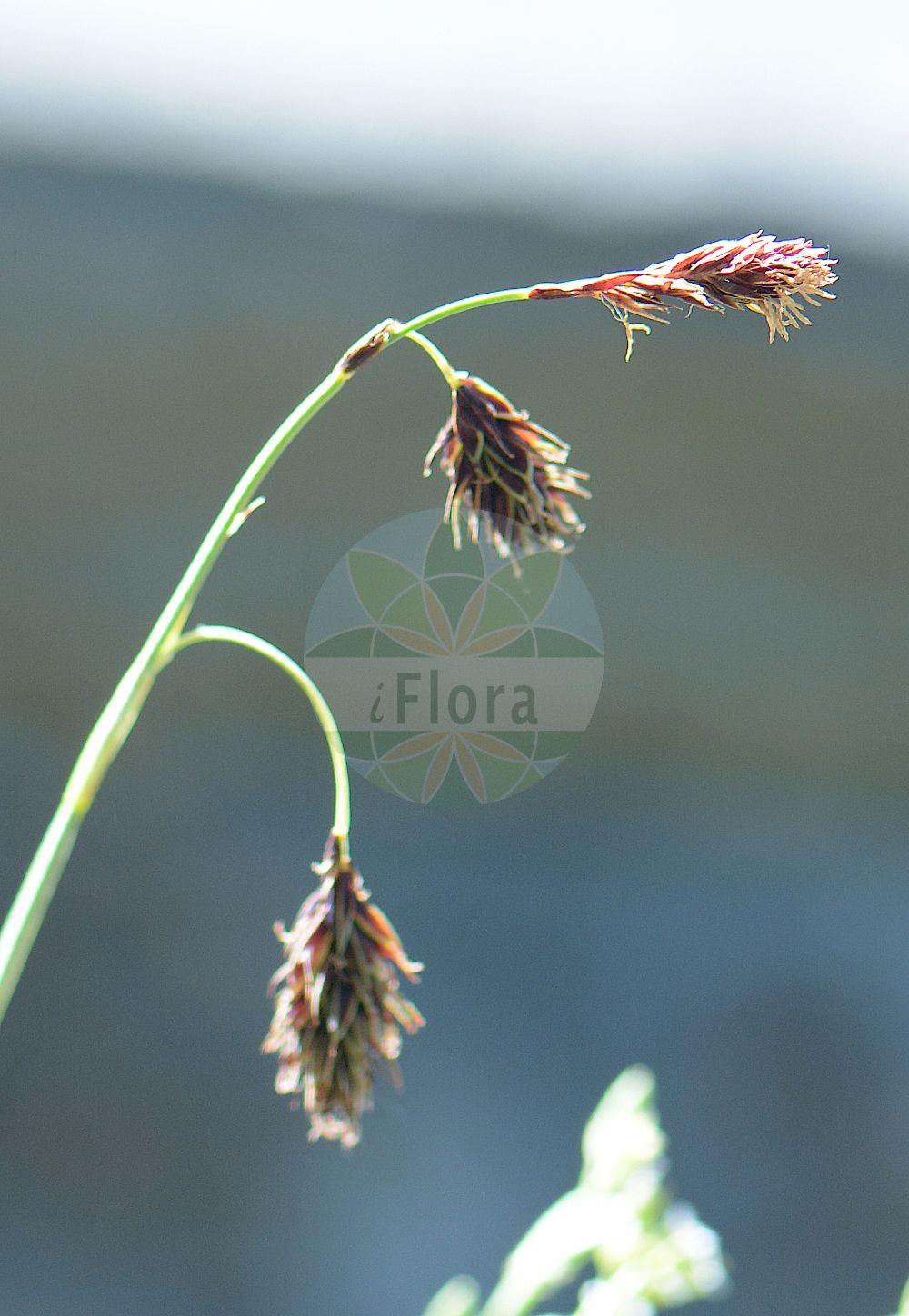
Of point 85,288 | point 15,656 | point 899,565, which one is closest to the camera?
point 85,288

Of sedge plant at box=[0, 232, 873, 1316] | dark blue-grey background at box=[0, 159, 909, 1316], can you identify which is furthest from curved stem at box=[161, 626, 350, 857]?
dark blue-grey background at box=[0, 159, 909, 1316]

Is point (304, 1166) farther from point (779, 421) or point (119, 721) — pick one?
point (119, 721)

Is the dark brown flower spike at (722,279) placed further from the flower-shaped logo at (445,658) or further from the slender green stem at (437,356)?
the flower-shaped logo at (445,658)

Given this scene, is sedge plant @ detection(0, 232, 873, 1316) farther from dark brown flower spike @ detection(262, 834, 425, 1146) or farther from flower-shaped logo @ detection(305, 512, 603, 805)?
flower-shaped logo @ detection(305, 512, 603, 805)

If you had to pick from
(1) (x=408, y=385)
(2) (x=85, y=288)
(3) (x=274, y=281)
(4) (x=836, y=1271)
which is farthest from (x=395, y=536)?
(4) (x=836, y=1271)

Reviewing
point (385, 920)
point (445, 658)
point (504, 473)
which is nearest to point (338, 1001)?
point (385, 920)

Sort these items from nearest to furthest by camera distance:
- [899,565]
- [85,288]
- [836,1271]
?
[836,1271], [85,288], [899,565]
